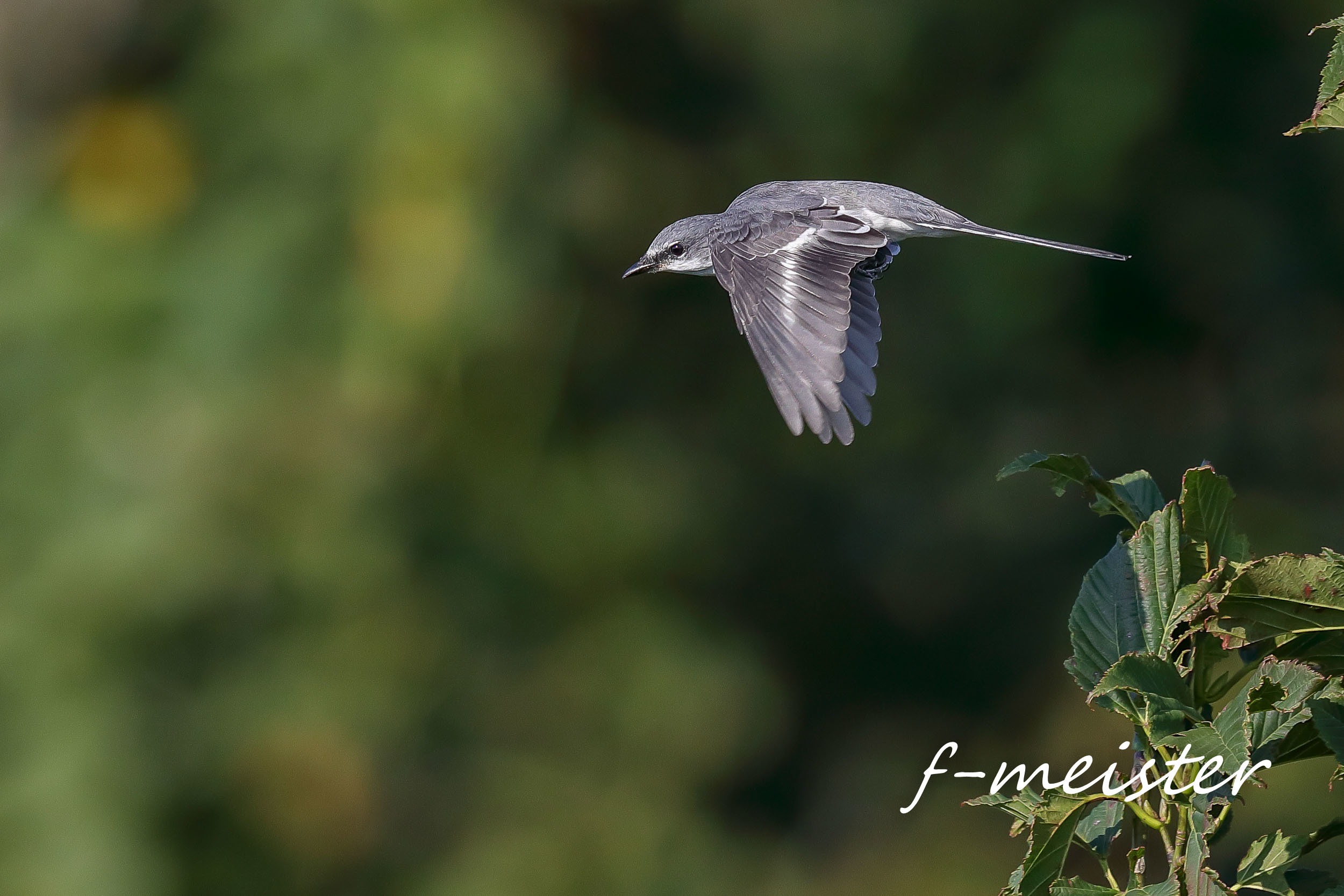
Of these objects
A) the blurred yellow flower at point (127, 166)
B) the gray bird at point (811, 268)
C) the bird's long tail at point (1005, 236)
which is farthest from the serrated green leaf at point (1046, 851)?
the blurred yellow flower at point (127, 166)

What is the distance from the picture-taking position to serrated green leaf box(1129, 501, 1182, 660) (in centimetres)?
200

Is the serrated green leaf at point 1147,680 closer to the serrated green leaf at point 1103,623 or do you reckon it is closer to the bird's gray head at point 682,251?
the serrated green leaf at point 1103,623

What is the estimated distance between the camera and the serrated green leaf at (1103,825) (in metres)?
2.05

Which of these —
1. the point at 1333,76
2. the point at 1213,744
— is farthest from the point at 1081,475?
the point at 1333,76

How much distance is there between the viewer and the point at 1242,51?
9.39 m

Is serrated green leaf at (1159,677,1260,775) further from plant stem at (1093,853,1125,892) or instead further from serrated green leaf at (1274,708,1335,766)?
plant stem at (1093,853,1125,892)

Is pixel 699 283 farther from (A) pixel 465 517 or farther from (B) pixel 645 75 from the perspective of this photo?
(A) pixel 465 517

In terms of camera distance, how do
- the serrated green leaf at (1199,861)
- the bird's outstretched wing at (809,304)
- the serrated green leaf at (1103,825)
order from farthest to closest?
the bird's outstretched wing at (809,304)
the serrated green leaf at (1103,825)
the serrated green leaf at (1199,861)

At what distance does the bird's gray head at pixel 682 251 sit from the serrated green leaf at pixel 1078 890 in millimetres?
2380

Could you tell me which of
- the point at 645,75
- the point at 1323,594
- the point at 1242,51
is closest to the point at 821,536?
the point at 645,75

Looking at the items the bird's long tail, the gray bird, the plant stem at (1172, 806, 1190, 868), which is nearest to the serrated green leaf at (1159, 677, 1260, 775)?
the plant stem at (1172, 806, 1190, 868)

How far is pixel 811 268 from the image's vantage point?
3354 millimetres

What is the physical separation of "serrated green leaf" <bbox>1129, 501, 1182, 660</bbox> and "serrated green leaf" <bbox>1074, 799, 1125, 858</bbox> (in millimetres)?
272

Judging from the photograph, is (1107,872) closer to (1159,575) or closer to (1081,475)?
(1159,575)
